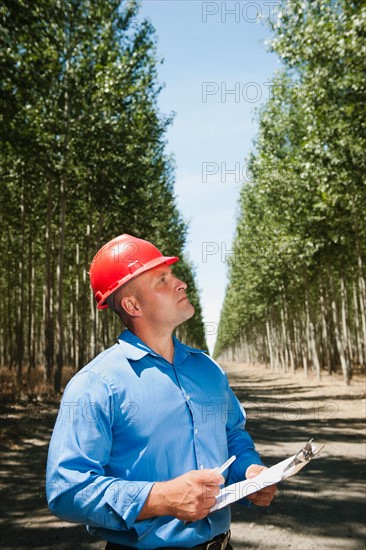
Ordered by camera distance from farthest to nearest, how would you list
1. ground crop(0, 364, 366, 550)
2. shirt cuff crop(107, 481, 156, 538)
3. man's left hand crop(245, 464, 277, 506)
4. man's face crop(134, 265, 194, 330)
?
ground crop(0, 364, 366, 550)
man's face crop(134, 265, 194, 330)
man's left hand crop(245, 464, 277, 506)
shirt cuff crop(107, 481, 156, 538)

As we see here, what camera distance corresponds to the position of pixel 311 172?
1477cm

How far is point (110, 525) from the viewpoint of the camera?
1775 mm

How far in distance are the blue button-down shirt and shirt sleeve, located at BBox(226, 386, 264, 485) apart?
0.14m

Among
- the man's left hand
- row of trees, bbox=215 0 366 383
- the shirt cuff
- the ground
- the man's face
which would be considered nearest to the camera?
the shirt cuff

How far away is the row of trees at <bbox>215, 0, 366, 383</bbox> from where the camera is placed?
38.4 feet

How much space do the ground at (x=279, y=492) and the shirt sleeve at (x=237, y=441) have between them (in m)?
3.07

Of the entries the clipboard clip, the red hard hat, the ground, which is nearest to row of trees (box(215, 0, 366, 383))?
the ground

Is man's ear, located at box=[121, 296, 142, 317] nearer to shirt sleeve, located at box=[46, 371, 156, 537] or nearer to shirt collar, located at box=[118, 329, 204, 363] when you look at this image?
shirt collar, located at box=[118, 329, 204, 363]

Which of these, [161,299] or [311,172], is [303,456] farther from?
[311,172]

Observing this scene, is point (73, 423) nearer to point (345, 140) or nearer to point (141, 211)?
point (345, 140)

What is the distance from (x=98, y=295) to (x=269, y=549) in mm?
3652

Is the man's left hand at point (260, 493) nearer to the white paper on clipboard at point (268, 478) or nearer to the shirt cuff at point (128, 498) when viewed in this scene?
the white paper on clipboard at point (268, 478)

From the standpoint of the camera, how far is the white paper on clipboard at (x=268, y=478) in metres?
1.81

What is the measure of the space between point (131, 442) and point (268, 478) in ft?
1.63
